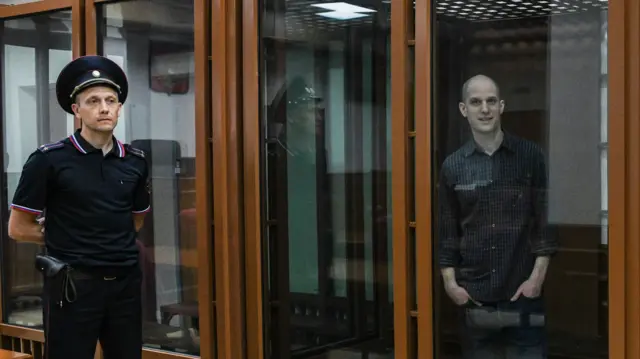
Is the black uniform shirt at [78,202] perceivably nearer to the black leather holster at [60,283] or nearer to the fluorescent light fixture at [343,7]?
the black leather holster at [60,283]

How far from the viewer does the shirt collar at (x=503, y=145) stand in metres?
3.39

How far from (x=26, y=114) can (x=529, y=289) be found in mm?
3269

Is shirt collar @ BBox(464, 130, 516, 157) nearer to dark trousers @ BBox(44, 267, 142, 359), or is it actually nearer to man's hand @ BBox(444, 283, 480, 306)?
man's hand @ BBox(444, 283, 480, 306)

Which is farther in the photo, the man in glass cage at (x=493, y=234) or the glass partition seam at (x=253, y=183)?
the glass partition seam at (x=253, y=183)

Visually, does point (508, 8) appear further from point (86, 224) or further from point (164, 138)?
point (164, 138)

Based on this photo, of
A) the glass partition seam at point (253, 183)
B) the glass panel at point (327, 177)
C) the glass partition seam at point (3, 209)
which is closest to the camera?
the glass panel at point (327, 177)

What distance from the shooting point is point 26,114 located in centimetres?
519

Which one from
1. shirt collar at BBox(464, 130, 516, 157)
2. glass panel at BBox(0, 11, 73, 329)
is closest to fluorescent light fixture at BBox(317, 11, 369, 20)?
shirt collar at BBox(464, 130, 516, 157)

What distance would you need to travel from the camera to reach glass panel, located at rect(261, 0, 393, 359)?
377 cm

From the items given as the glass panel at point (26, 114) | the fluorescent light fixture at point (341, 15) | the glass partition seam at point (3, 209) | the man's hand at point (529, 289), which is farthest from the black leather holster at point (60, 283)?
the glass partition seam at point (3, 209)

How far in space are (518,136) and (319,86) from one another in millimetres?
1012

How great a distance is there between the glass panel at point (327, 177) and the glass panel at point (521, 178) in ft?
1.06

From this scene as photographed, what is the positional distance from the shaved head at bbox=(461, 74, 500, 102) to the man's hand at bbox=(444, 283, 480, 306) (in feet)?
2.52

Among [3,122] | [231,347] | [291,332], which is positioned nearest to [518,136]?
[291,332]
